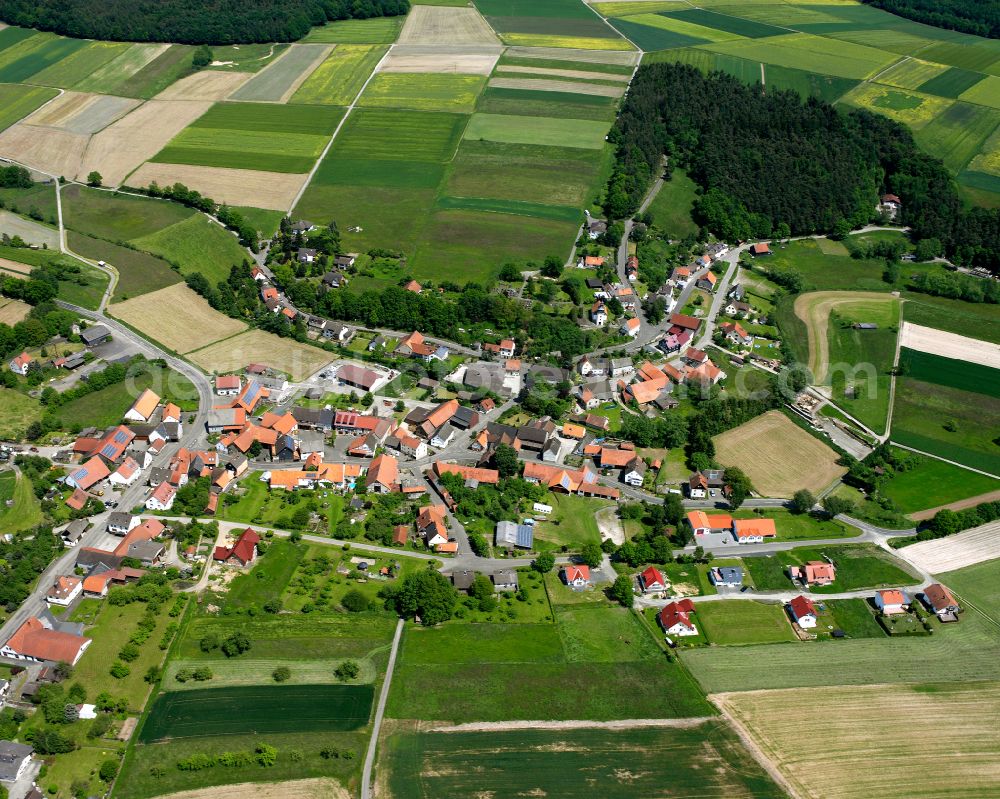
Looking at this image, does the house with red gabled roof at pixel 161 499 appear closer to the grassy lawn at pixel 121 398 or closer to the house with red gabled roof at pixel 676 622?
the grassy lawn at pixel 121 398

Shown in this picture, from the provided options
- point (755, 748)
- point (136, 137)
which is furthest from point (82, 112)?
point (755, 748)

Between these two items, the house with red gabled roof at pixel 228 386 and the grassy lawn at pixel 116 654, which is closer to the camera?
the grassy lawn at pixel 116 654

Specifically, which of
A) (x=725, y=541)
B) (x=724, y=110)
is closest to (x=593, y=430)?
(x=725, y=541)

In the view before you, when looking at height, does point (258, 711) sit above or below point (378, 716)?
above

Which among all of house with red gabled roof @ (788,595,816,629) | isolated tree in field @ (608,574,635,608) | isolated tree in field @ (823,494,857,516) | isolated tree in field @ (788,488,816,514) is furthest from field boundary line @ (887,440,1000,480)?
isolated tree in field @ (608,574,635,608)

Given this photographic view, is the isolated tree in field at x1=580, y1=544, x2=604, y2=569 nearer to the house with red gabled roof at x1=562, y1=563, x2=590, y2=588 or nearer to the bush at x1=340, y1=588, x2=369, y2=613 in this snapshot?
the house with red gabled roof at x1=562, y1=563, x2=590, y2=588

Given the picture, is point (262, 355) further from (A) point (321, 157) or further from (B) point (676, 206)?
(B) point (676, 206)

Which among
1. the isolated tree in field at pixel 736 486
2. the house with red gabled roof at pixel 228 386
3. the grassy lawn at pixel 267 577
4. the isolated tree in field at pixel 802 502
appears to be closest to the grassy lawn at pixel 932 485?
the isolated tree in field at pixel 802 502
